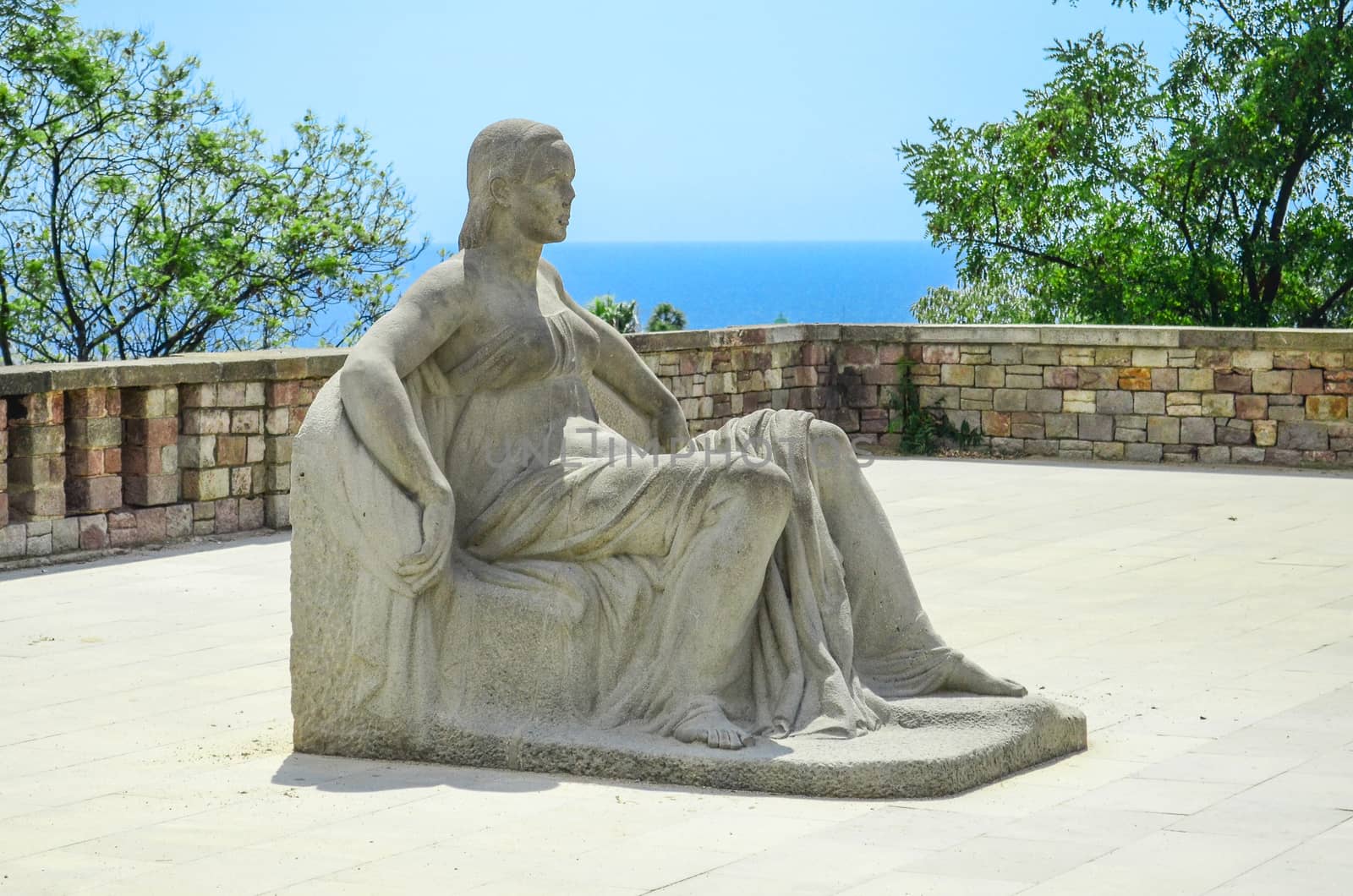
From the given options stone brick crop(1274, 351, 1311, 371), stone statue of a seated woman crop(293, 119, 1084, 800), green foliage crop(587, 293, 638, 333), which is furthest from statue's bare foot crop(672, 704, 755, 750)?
green foliage crop(587, 293, 638, 333)

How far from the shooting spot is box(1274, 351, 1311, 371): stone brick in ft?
42.7

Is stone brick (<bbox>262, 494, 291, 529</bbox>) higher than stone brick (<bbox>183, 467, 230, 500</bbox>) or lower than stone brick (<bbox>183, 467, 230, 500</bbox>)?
lower

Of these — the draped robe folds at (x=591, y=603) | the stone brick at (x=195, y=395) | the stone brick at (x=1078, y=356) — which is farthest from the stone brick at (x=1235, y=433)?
the draped robe folds at (x=591, y=603)

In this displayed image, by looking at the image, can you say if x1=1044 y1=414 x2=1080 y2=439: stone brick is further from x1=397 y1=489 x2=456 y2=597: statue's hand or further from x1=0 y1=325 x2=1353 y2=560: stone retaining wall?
x1=397 y1=489 x2=456 y2=597: statue's hand

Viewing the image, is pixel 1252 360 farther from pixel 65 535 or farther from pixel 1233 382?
pixel 65 535

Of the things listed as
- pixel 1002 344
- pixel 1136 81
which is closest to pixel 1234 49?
pixel 1136 81

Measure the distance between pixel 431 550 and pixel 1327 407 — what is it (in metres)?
9.22

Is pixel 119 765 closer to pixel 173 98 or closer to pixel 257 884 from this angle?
pixel 257 884

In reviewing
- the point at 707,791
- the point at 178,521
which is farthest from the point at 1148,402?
the point at 707,791

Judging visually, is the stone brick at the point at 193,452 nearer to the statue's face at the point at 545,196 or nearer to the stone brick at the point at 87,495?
the stone brick at the point at 87,495

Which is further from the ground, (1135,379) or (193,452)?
(1135,379)

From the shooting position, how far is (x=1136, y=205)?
19.0 metres

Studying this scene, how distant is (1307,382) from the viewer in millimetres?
13031

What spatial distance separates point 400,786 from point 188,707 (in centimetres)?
138
